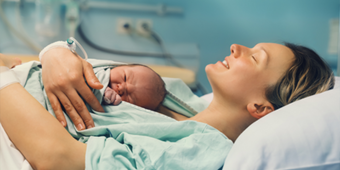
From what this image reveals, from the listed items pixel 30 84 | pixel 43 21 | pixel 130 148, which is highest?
pixel 43 21

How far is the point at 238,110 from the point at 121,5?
0.79 meters

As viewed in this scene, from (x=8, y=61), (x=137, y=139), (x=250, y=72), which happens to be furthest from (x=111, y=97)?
(x=250, y=72)

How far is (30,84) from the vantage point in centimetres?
66

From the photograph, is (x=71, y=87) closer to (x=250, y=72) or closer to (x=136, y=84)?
(x=136, y=84)

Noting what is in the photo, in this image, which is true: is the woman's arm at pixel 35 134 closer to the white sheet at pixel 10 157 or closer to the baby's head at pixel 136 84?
the white sheet at pixel 10 157

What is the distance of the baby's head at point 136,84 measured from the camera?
2.58 feet

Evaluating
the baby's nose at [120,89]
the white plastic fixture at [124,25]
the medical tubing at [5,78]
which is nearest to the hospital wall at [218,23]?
the white plastic fixture at [124,25]

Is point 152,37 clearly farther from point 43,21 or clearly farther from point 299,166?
point 299,166

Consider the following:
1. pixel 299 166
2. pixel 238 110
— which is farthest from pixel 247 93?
pixel 299 166

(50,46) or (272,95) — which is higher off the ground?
(50,46)

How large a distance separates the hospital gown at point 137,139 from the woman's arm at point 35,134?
0.05 meters

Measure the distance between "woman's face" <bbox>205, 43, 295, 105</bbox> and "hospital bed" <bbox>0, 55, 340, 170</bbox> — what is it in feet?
0.63

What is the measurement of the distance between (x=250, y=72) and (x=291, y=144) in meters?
0.29

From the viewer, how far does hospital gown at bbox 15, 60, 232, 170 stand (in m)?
0.53
